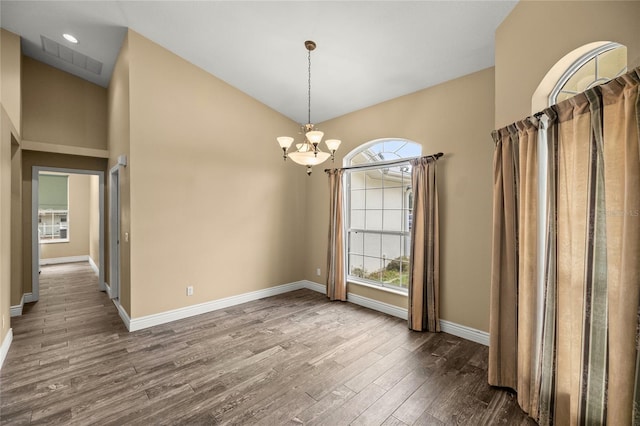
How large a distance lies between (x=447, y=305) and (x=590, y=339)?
→ 1.92 m

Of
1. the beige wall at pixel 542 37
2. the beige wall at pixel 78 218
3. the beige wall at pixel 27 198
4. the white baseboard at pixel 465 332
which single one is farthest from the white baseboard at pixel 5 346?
the beige wall at pixel 78 218

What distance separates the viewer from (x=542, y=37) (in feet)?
6.98

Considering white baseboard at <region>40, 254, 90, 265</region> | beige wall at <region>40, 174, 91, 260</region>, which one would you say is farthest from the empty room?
beige wall at <region>40, 174, 91, 260</region>

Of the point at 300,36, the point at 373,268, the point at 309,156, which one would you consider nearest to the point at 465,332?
the point at 373,268

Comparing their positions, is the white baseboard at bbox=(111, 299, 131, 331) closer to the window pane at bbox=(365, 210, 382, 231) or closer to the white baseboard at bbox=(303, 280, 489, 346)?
the white baseboard at bbox=(303, 280, 489, 346)

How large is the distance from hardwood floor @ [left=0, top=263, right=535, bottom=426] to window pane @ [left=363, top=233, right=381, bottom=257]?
3.42 ft

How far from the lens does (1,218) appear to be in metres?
2.77

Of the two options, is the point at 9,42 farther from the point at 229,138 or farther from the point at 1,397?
the point at 1,397

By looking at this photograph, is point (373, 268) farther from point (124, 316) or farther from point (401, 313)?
point (124, 316)

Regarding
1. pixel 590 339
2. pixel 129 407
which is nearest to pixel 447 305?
pixel 590 339

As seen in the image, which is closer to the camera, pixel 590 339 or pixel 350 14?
pixel 590 339

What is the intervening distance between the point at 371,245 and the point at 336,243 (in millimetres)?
606

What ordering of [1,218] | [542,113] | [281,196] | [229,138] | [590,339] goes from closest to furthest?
[590,339]
[542,113]
[1,218]
[229,138]
[281,196]

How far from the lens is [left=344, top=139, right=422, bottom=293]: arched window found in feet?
13.6
